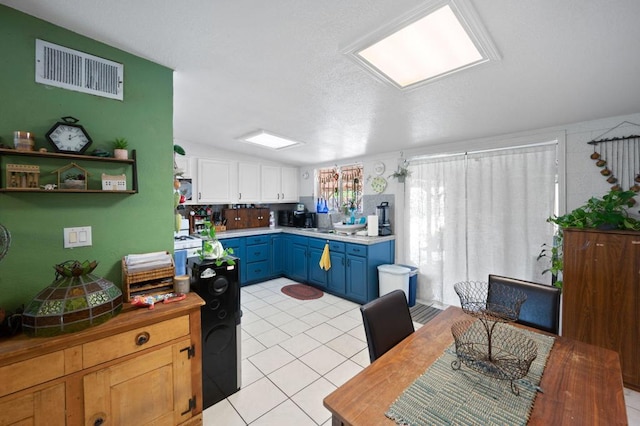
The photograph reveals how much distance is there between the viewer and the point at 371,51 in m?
1.67

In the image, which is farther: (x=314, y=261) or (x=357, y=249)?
(x=314, y=261)

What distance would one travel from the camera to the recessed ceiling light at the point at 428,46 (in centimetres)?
134

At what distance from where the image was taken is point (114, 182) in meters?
1.62

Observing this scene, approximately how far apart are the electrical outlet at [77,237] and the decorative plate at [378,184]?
352 centimetres


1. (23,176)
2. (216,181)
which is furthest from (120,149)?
(216,181)

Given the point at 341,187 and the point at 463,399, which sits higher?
the point at 341,187

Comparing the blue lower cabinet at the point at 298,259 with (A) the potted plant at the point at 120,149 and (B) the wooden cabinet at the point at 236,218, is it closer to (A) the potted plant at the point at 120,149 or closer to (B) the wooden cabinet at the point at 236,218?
(B) the wooden cabinet at the point at 236,218

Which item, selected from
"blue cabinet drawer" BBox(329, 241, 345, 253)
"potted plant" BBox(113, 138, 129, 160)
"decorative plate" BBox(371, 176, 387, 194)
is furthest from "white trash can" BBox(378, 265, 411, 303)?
"potted plant" BBox(113, 138, 129, 160)

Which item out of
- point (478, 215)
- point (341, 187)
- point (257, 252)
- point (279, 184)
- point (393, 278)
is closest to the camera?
point (478, 215)

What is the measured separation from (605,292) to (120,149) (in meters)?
3.73

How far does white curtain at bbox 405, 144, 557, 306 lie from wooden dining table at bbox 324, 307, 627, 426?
179 centimetres

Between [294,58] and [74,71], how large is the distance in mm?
1321

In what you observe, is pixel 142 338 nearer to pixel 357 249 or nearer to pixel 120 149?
pixel 120 149

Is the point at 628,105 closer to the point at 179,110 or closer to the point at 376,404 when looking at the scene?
the point at 376,404
